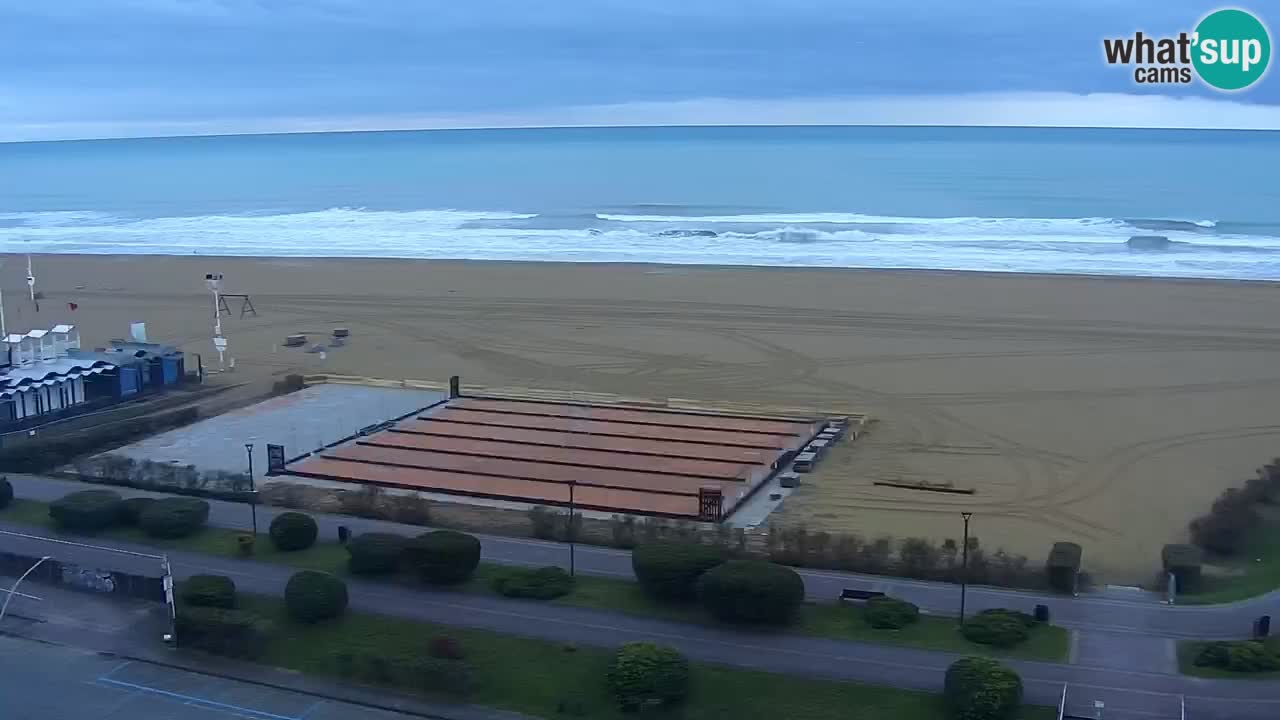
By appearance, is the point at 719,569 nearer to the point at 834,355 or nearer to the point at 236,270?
the point at 834,355

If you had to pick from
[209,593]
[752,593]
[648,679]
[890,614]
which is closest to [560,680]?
[648,679]

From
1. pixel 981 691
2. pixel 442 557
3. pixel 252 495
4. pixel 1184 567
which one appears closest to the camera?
pixel 981 691

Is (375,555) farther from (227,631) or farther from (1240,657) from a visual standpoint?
(1240,657)

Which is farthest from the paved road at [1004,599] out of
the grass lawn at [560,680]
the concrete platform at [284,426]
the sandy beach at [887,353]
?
the concrete platform at [284,426]

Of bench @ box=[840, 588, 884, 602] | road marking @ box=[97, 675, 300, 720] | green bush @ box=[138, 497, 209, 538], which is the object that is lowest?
→ road marking @ box=[97, 675, 300, 720]

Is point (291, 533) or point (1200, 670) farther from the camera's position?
point (291, 533)

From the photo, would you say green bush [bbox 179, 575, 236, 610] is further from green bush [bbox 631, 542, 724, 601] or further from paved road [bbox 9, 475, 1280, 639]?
green bush [bbox 631, 542, 724, 601]

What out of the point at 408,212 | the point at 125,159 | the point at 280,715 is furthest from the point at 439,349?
the point at 125,159

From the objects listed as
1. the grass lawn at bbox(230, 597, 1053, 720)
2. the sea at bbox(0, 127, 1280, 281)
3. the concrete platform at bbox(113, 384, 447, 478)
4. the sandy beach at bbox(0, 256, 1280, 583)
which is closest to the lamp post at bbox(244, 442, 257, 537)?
the concrete platform at bbox(113, 384, 447, 478)
